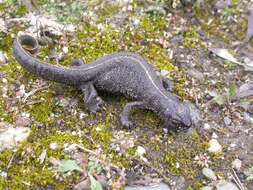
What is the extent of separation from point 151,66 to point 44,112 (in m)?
1.44

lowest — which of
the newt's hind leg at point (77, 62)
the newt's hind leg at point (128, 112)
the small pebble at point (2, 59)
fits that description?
the newt's hind leg at point (128, 112)

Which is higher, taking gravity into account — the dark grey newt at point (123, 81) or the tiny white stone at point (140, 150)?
the dark grey newt at point (123, 81)

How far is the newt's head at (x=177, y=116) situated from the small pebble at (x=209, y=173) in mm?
528

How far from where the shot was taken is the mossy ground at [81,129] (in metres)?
5.04

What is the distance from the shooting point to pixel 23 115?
218 inches

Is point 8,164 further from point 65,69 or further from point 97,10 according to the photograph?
point 97,10

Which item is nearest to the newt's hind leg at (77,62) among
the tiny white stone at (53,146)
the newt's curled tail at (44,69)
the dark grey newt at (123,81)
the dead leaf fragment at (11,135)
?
the dark grey newt at (123,81)

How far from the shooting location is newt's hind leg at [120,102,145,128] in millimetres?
5504

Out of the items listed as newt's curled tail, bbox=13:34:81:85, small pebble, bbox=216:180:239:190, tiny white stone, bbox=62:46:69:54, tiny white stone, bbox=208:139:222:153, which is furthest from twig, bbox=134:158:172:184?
tiny white stone, bbox=62:46:69:54

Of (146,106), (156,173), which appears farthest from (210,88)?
(156,173)

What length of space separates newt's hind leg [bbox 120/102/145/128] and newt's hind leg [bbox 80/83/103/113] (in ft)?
1.04

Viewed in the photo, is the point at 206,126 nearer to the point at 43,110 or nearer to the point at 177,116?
the point at 177,116

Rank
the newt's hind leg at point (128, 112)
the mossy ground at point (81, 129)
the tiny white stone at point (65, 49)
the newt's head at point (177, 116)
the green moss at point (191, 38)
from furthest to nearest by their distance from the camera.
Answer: the green moss at point (191, 38) → the tiny white stone at point (65, 49) → the newt's hind leg at point (128, 112) → the newt's head at point (177, 116) → the mossy ground at point (81, 129)

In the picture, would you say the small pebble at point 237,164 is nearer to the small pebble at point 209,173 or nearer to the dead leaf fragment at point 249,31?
the small pebble at point 209,173
